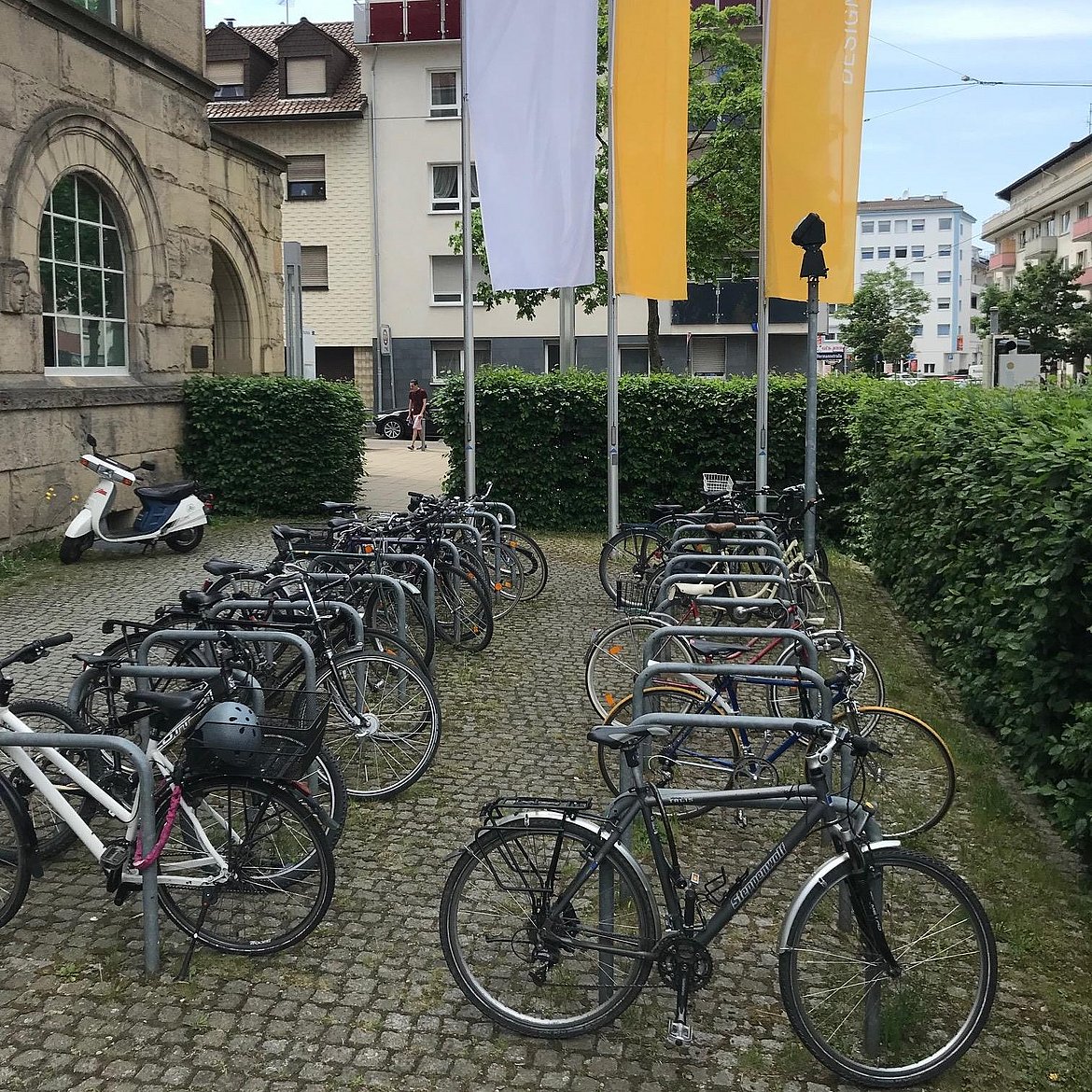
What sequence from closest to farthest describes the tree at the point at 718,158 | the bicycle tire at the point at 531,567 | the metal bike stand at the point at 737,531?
the metal bike stand at the point at 737,531 < the bicycle tire at the point at 531,567 < the tree at the point at 718,158

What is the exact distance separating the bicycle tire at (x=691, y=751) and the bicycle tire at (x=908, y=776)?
548mm

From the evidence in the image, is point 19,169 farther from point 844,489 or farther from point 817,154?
point 844,489

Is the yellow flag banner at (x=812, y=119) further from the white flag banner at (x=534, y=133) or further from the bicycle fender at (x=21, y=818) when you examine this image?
the bicycle fender at (x=21, y=818)

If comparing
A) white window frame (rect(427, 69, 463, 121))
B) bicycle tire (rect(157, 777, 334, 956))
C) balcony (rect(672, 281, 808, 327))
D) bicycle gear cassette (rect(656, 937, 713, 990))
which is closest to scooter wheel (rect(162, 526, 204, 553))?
bicycle tire (rect(157, 777, 334, 956))

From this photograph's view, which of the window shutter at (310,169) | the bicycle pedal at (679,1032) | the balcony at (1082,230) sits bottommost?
the bicycle pedal at (679,1032)

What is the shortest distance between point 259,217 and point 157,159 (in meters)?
4.41

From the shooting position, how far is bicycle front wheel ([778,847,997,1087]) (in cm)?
339

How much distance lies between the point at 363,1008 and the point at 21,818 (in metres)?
1.36

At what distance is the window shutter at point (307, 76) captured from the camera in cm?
3931

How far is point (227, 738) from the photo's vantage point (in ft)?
13.2

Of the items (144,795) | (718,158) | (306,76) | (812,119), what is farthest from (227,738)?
(306,76)

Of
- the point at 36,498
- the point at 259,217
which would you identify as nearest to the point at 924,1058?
the point at 36,498

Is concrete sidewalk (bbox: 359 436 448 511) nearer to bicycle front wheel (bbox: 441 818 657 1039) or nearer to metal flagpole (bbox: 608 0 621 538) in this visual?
metal flagpole (bbox: 608 0 621 538)

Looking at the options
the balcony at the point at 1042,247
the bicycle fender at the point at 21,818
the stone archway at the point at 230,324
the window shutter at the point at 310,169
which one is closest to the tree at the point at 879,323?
the balcony at the point at 1042,247
